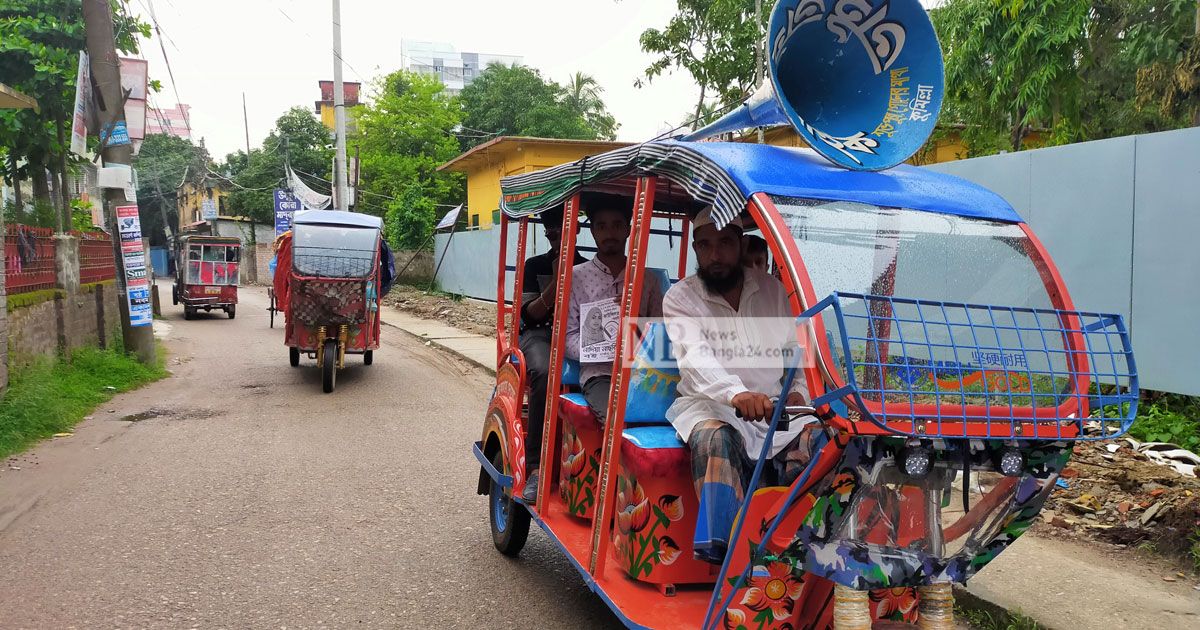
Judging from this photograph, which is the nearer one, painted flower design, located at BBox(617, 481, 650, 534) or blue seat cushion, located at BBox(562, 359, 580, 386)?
painted flower design, located at BBox(617, 481, 650, 534)

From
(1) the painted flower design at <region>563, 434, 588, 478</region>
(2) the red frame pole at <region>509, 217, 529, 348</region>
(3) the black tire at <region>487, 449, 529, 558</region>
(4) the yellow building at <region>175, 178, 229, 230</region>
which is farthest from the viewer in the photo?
(4) the yellow building at <region>175, 178, 229, 230</region>

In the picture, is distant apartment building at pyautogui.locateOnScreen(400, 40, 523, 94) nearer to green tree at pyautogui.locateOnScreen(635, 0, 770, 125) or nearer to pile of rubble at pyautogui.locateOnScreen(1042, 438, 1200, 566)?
green tree at pyautogui.locateOnScreen(635, 0, 770, 125)

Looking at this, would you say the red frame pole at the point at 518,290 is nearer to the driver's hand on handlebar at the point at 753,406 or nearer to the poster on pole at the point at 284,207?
the driver's hand on handlebar at the point at 753,406

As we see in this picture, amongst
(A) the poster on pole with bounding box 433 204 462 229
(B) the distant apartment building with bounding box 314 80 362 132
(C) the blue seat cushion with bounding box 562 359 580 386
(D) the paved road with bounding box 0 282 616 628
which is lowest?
(D) the paved road with bounding box 0 282 616 628

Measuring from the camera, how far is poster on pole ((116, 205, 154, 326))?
11.4m

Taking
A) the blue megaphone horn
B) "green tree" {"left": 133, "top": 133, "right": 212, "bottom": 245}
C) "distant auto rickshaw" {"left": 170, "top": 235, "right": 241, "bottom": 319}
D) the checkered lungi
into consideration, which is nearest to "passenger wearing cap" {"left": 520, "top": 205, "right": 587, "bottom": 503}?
the checkered lungi

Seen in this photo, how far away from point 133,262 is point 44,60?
4083 millimetres

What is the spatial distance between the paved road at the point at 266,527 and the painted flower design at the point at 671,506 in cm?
106

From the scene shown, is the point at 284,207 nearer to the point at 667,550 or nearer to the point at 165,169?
the point at 667,550

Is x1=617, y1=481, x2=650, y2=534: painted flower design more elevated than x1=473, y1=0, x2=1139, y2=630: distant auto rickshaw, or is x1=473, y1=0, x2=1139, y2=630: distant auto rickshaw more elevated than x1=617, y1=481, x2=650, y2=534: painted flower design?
x1=473, y1=0, x2=1139, y2=630: distant auto rickshaw

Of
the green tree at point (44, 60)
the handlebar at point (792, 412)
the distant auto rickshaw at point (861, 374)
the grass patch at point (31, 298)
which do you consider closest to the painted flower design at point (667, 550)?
the distant auto rickshaw at point (861, 374)

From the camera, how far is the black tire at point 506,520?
15.2 feet

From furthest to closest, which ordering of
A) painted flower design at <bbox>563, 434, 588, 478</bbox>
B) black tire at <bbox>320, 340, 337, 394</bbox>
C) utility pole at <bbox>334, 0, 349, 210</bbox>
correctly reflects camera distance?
1. utility pole at <bbox>334, 0, 349, 210</bbox>
2. black tire at <bbox>320, 340, 337, 394</bbox>
3. painted flower design at <bbox>563, 434, 588, 478</bbox>

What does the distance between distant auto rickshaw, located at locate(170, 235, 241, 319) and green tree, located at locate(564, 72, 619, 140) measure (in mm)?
19605
